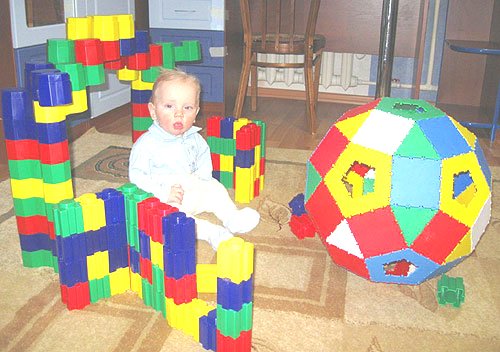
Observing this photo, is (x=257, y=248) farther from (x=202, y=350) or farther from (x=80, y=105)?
(x=80, y=105)

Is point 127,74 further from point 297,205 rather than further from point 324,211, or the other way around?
point 324,211

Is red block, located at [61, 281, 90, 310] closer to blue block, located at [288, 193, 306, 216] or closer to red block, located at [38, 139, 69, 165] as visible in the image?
red block, located at [38, 139, 69, 165]

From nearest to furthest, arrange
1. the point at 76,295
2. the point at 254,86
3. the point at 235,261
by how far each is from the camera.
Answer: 1. the point at 235,261
2. the point at 76,295
3. the point at 254,86

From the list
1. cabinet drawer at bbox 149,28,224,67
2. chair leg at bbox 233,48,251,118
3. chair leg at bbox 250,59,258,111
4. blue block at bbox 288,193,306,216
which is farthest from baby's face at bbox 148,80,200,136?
chair leg at bbox 250,59,258,111

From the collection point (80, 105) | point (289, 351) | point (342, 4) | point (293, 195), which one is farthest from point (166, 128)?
point (342, 4)

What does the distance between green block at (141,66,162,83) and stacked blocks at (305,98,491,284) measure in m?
0.76

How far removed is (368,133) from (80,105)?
0.70 m

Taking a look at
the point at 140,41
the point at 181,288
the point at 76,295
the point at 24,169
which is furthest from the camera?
the point at 140,41

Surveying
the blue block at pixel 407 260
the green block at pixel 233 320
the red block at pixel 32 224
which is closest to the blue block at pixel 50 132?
the red block at pixel 32 224

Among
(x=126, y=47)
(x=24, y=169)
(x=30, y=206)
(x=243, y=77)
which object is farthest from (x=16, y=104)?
(x=243, y=77)

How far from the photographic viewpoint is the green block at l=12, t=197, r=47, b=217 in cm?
135

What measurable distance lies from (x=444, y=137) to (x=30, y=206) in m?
1.04

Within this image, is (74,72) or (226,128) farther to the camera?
(226,128)

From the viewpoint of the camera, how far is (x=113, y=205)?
47.7 inches
